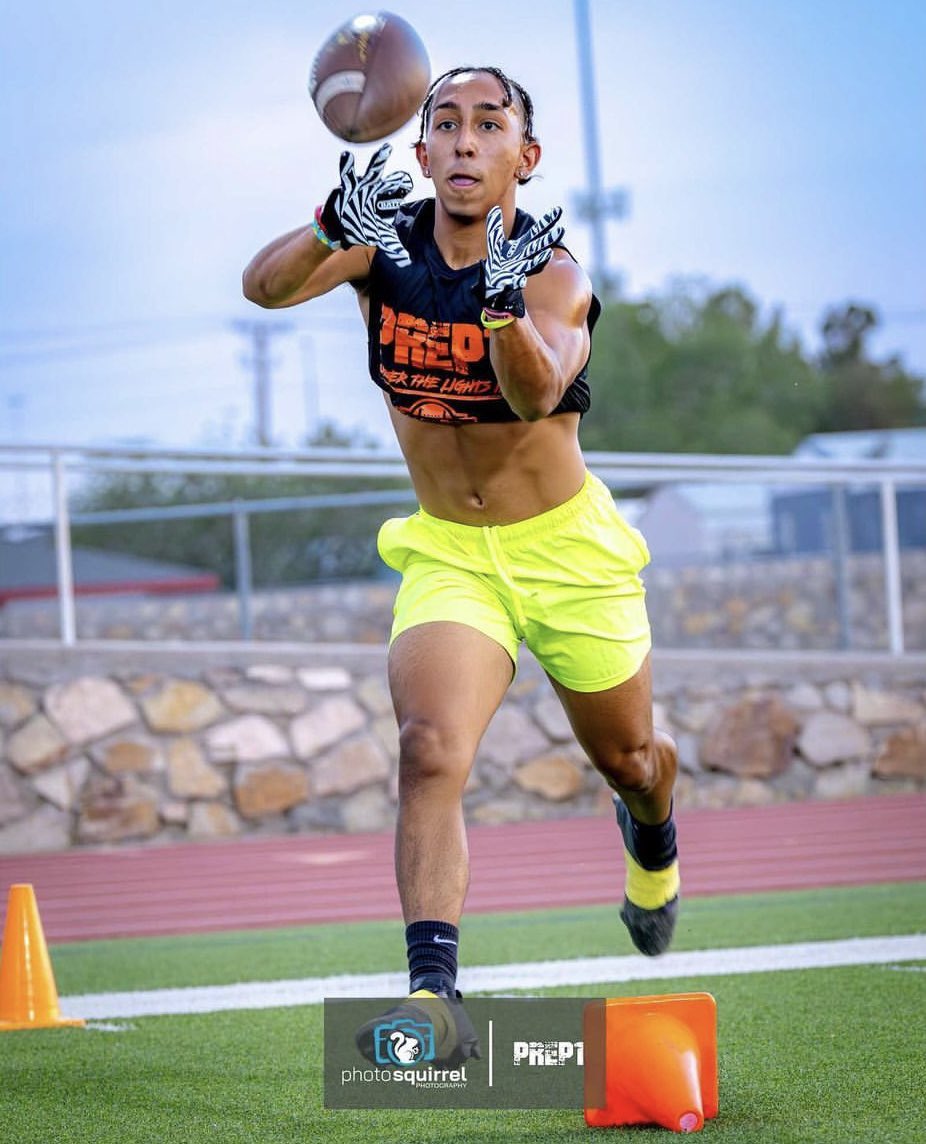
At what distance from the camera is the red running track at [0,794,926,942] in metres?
7.63

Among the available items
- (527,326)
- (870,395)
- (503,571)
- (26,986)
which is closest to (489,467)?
(503,571)

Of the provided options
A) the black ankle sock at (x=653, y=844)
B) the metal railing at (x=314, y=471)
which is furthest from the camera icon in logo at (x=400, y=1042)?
the metal railing at (x=314, y=471)

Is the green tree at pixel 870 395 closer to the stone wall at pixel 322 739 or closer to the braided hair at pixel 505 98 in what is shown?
the stone wall at pixel 322 739

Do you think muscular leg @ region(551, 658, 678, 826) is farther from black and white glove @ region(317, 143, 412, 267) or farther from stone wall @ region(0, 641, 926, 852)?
stone wall @ region(0, 641, 926, 852)

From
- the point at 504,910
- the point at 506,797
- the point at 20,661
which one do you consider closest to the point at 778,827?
the point at 506,797

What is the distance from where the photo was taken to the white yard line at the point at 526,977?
208 inches

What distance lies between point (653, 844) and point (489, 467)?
1.42m

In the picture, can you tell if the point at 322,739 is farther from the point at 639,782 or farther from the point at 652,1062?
the point at 652,1062

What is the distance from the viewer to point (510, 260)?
11.3 feet

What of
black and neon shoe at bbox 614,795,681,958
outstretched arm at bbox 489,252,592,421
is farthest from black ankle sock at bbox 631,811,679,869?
outstretched arm at bbox 489,252,592,421

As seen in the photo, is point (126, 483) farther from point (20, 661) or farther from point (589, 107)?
point (589, 107)

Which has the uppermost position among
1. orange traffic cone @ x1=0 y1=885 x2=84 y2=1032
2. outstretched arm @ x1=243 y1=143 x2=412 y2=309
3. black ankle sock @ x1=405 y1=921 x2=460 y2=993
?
outstretched arm @ x1=243 y1=143 x2=412 y2=309

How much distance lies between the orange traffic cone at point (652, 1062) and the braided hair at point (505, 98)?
2079 mm

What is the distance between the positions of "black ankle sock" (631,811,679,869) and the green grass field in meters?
0.43
